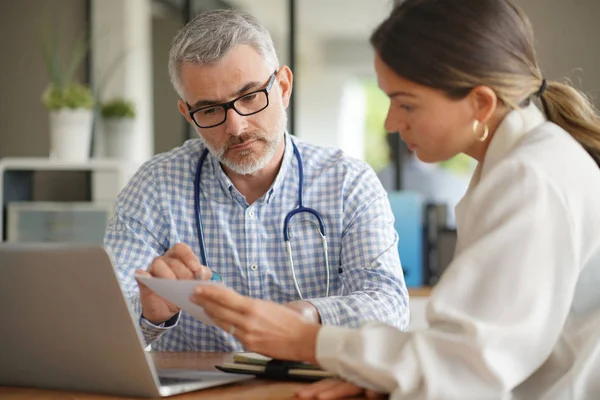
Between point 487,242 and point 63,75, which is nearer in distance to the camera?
point 487,242

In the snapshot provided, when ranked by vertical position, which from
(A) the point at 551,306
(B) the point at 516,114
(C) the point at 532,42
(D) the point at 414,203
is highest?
(C) the point at 532,42

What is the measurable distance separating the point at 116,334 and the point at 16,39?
5.76m

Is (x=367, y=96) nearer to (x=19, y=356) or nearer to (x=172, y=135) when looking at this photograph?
(x=172, y=135)

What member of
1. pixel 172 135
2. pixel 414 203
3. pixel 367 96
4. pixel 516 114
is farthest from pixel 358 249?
pixel 172 135

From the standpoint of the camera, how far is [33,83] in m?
6.61

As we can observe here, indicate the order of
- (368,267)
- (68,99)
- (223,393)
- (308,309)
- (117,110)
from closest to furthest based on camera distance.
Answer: (223,393) < (308,309) < (368,267) < (68,99) < (117,110)

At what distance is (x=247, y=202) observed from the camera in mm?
2193

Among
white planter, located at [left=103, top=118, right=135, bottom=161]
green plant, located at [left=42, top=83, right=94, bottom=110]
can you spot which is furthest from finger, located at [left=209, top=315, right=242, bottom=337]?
white planter, located at [left=103, top=118, right=135, bottom=161]

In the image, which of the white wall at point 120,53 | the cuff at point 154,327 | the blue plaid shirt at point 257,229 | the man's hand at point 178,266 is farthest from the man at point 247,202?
the white wall at point 120,53

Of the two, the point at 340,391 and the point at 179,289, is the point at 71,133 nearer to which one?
the point at 179,289

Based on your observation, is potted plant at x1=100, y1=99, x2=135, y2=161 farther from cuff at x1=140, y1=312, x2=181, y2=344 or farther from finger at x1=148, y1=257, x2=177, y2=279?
finger at x1=148, y1=257, x2=177, y2=279

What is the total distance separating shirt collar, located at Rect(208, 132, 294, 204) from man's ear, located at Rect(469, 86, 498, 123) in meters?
0.86

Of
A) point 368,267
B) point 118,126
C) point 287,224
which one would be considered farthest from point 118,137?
point 368,267

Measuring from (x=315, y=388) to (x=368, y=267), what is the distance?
71cm
